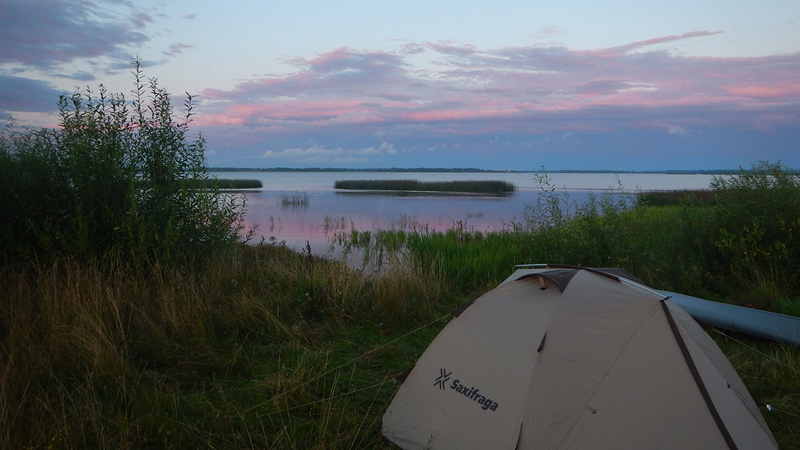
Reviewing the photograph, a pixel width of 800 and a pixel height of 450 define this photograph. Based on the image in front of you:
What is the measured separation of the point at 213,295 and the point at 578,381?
4.79 meters

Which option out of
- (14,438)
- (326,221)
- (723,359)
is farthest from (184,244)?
(326,221)

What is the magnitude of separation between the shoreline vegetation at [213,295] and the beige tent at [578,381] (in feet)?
1.84

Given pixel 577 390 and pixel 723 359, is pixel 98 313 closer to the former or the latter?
pixel 577 390

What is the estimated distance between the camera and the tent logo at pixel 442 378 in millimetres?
4030

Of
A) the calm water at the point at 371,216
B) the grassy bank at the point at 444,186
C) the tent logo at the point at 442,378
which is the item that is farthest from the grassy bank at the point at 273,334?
the grassy bank at the point at 444,186

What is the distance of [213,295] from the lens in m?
6.73

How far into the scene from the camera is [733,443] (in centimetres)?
322

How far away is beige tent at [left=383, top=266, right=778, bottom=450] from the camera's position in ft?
11.0

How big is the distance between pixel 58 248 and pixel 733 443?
299 inches

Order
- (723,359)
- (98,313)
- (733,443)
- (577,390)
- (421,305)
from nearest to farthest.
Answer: (733,443) < (577,390) < (723,359) < (98,313) < (421,305)

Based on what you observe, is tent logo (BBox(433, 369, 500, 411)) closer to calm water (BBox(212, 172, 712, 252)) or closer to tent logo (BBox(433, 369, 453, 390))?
tent logo (BBox(433, 369, 453, 390))

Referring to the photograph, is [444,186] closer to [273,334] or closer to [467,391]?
[273,334]

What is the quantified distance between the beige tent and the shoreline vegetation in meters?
0.56

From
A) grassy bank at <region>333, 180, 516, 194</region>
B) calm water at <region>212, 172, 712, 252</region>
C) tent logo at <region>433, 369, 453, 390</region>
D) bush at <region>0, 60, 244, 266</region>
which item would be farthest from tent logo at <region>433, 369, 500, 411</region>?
grassy bank at <region>333, 180, 516, 194</region>
